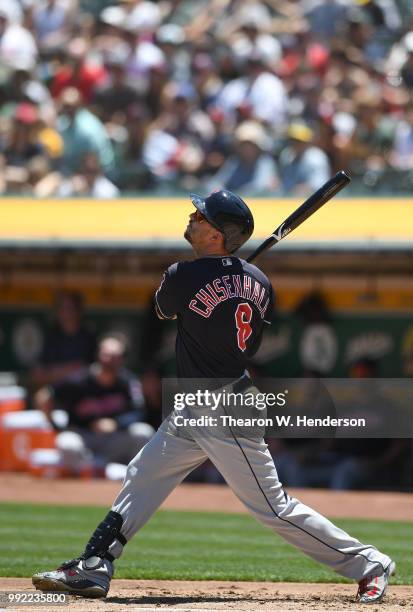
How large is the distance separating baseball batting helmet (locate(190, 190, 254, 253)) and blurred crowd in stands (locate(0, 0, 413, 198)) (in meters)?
5.93

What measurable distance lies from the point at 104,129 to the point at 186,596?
8.46 meters

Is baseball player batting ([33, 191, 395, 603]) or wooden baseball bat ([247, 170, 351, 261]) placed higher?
wooden baseball bat ([247, 170, 351, 261])

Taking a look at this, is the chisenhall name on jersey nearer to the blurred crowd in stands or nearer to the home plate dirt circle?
the home plate dirt circle

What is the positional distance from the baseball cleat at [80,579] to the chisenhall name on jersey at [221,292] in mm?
1153

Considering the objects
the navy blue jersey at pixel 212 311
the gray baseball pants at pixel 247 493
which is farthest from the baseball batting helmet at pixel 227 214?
the gray baseball pants at pixel 247 493

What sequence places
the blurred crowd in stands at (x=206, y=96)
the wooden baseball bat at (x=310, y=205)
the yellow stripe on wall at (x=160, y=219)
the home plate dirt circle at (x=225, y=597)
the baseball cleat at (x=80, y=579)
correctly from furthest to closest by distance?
the blurred crowd in stands at (x=206, y=96)
the yellow stripe on wall at (x=160, y=219)
the wooden baseball bat at (x=310, y=205)
the baseball cleat at (x=80, y=579)
the home plate dirt circle at (x=225, y=597)

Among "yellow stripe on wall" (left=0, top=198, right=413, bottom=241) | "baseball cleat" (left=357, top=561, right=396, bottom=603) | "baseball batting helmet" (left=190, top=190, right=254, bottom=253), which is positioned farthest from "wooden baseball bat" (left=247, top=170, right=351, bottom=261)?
"yellow stripe on wall" (left=0, top=198, right=413, bottom=241)

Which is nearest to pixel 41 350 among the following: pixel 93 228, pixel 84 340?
pixel 84 340

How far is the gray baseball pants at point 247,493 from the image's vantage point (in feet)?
17.9

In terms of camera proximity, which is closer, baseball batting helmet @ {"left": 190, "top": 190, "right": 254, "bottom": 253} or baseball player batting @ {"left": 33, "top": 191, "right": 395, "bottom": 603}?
baseball player batting @ {"left": 33, "top": 191, "right": 395, "bottom": 603}

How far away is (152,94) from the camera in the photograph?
546 inches

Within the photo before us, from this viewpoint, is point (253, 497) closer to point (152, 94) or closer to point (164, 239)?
point (164, 239)

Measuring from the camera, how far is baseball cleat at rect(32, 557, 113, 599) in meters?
5.39

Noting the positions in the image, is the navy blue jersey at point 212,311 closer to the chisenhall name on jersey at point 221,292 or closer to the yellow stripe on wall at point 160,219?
the chisenhall name on jersey at point 221,292
